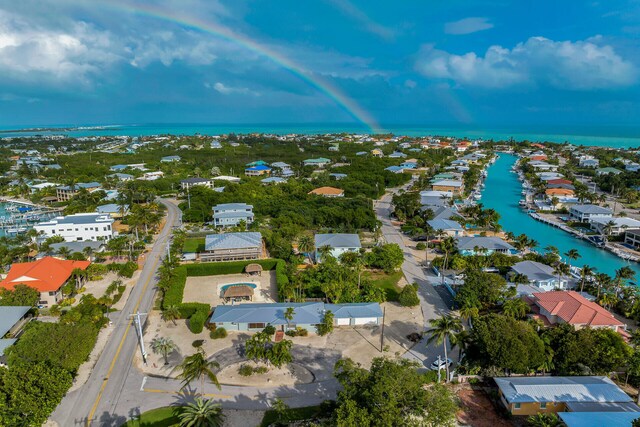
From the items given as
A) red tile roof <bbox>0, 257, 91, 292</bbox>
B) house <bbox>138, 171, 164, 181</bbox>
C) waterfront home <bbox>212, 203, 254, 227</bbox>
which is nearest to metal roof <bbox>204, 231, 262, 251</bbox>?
waterfront home <bbox>212, 203, 254, 227</bbox>

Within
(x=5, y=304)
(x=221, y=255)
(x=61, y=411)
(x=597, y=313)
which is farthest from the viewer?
(x=221, y=255)

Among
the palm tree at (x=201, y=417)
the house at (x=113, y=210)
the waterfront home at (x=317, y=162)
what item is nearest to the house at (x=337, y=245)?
the palm tree at (x=201, y=417)

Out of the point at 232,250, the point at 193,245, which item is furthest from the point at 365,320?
the point at 193,245

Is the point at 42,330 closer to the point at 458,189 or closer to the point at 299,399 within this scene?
the point at 299,399

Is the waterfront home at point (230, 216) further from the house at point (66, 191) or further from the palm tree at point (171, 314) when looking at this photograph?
the house at point (66, 191)

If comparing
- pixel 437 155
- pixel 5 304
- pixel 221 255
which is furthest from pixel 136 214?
pixel 437 155

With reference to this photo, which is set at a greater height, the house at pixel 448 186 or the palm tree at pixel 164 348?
the house at pixel 448 186

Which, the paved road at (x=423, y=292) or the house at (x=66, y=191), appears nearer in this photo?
the paved road at (x=423, y=292)
